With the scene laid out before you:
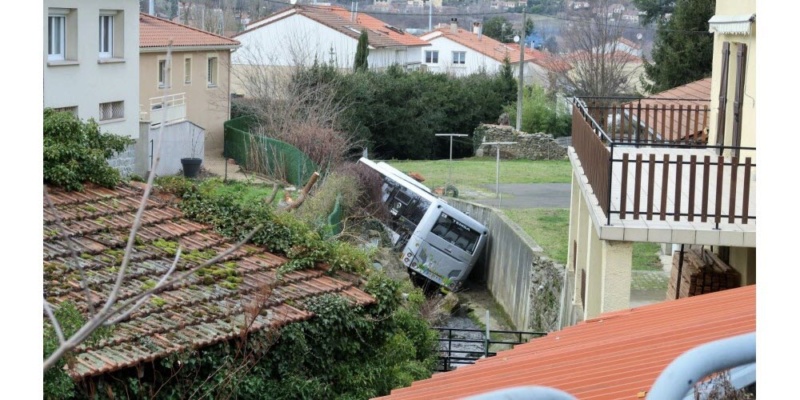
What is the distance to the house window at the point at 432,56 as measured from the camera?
77688 millimetres

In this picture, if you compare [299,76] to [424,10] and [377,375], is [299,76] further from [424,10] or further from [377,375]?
[424,10]

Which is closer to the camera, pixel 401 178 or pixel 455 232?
pixel 455 232

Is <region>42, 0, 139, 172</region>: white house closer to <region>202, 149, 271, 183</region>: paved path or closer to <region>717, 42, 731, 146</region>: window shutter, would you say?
<region>202, 149, 271, 183</region>: paved path

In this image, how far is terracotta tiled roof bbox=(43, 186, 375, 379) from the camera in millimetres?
10164

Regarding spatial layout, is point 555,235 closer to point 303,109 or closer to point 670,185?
point 670,185

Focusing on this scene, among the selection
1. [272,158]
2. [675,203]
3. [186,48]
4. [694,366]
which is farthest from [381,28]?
[694,366]

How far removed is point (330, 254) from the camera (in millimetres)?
12844

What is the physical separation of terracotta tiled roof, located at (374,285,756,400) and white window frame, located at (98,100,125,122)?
24937 millimetres

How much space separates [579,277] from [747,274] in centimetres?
360

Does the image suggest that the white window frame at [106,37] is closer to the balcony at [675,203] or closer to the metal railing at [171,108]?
the metal railing at [171,108]

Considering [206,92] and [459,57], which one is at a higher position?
[459,57]

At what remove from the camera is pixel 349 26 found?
63.2m

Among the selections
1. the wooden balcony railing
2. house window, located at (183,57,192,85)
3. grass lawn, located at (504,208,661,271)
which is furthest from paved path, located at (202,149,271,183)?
the wooden balcony railing

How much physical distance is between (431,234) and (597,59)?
30340 mm
